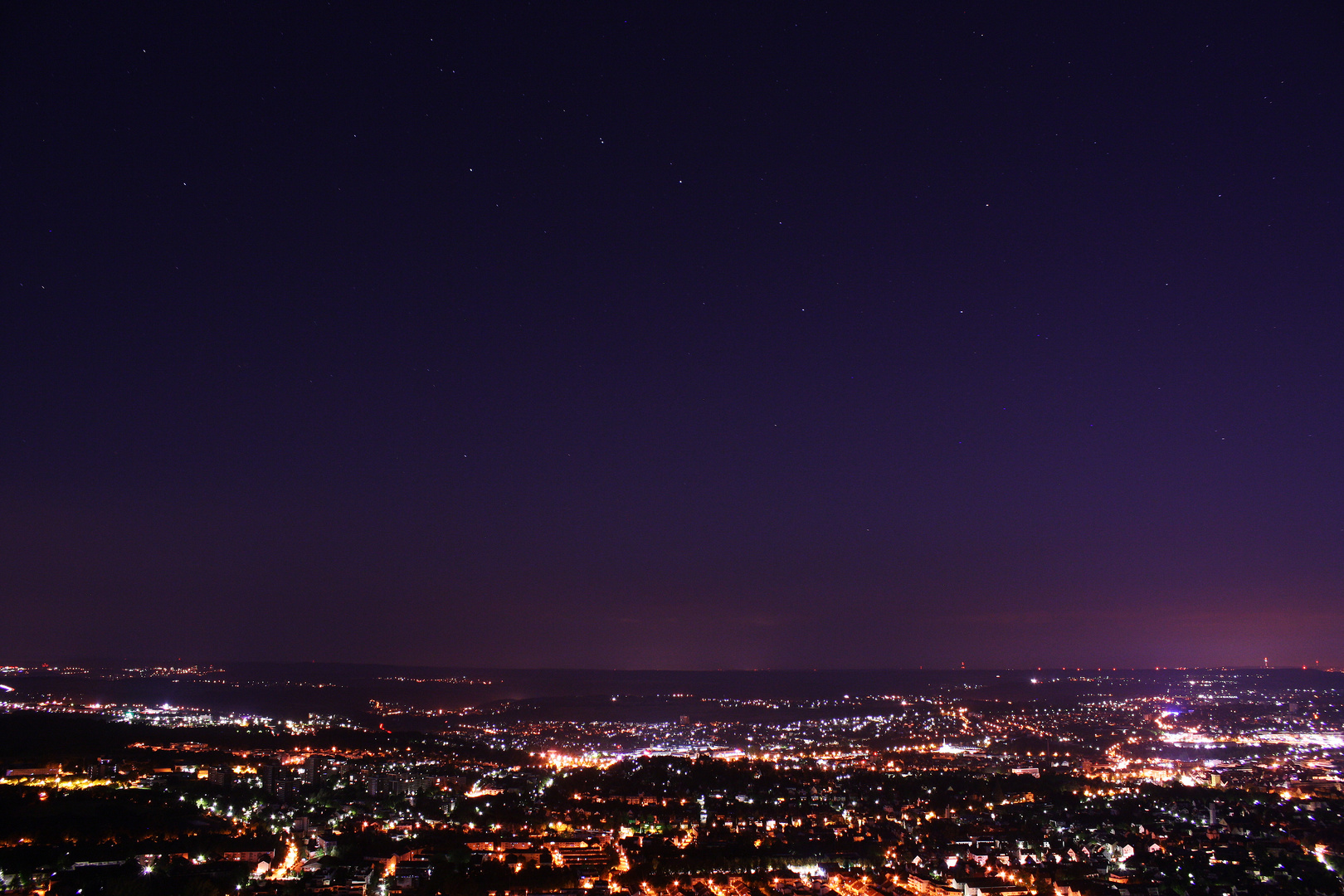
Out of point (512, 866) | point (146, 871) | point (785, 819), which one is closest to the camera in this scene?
point (146, 871)

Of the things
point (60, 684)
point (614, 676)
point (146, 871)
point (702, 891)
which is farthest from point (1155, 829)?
point (614, 676)

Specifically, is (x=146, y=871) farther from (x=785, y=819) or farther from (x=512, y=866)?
(x=785, y=819)

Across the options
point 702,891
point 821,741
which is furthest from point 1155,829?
point 821,741

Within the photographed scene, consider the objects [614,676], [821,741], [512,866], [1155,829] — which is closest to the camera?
[512,866]

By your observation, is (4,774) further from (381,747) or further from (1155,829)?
(1155,829)

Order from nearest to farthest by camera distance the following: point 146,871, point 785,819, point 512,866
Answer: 1. point 146,871
2. point 512,866
3. point 785,819

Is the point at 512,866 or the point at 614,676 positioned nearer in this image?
the point at 512,866

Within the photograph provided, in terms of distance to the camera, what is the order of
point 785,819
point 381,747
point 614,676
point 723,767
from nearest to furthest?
point 785,819
point 723,767
point 381,747
point 614,676

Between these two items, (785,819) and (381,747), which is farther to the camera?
(381,747)
